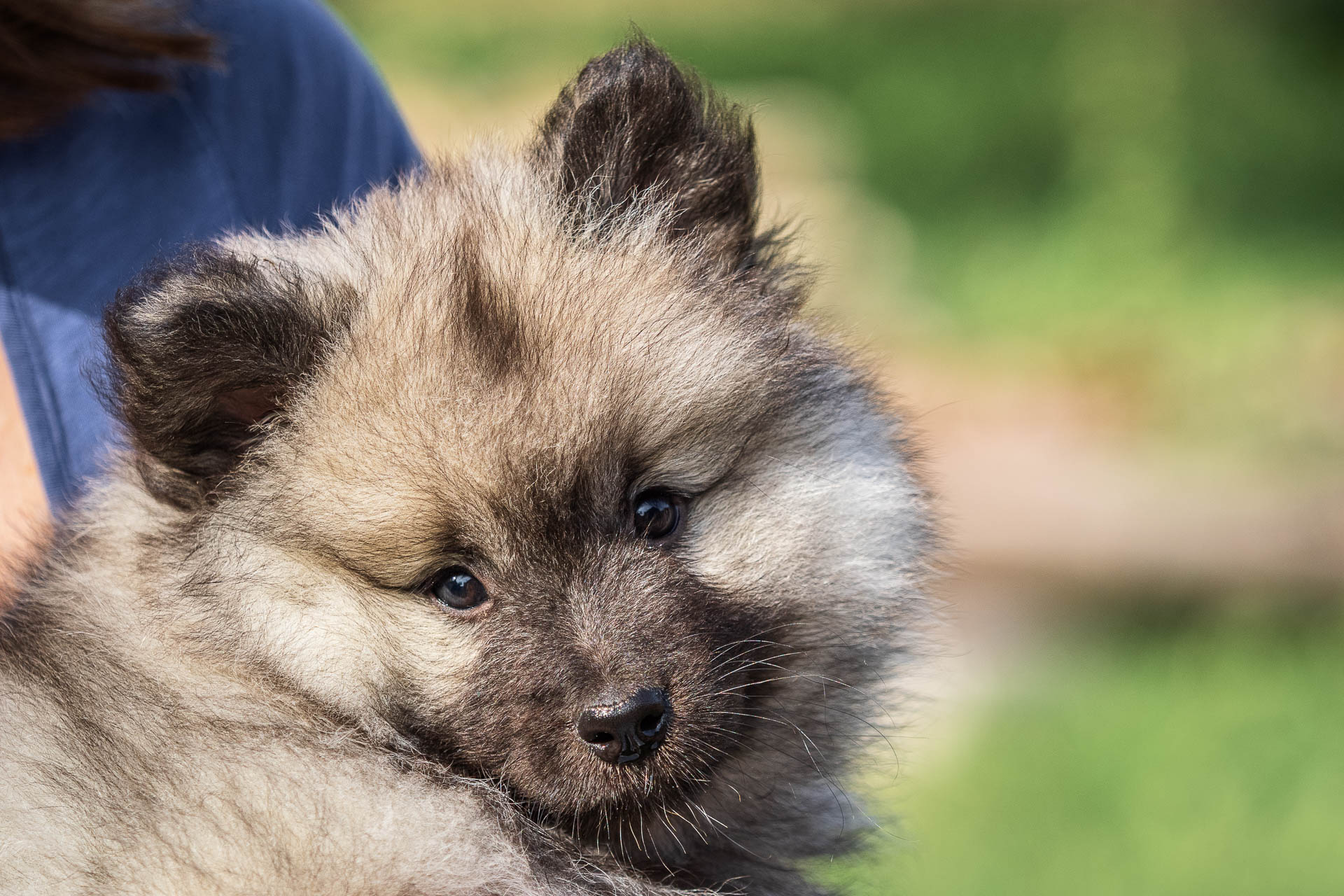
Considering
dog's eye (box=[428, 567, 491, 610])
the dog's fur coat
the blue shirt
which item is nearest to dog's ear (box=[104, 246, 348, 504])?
the dog's fur coat

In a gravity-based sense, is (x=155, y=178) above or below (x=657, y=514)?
above

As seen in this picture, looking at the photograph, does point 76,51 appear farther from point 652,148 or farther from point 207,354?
point 652,148

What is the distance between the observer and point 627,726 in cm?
173

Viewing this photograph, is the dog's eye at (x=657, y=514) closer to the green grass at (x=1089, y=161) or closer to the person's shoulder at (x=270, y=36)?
the person's shoulder at (x=270, y=36)

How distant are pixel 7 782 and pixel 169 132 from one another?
1.11 meters

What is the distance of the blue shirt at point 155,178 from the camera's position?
2.10 meters

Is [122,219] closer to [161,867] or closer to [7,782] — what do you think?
[7,782]

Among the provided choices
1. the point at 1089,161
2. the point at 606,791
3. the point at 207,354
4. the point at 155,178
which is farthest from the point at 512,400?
the point at 1089,161

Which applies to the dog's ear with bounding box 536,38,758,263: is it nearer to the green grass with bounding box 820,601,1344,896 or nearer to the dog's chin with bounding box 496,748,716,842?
the dog's chin with bounding box 496,748,716,842

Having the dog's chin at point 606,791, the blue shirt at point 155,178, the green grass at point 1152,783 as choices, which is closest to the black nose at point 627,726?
the dog's chin at point 606,791

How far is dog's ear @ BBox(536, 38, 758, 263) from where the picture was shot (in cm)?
206

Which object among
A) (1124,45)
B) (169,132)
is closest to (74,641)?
(169,132)

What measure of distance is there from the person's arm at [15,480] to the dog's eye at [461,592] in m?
0.70

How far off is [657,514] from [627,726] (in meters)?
0.36
